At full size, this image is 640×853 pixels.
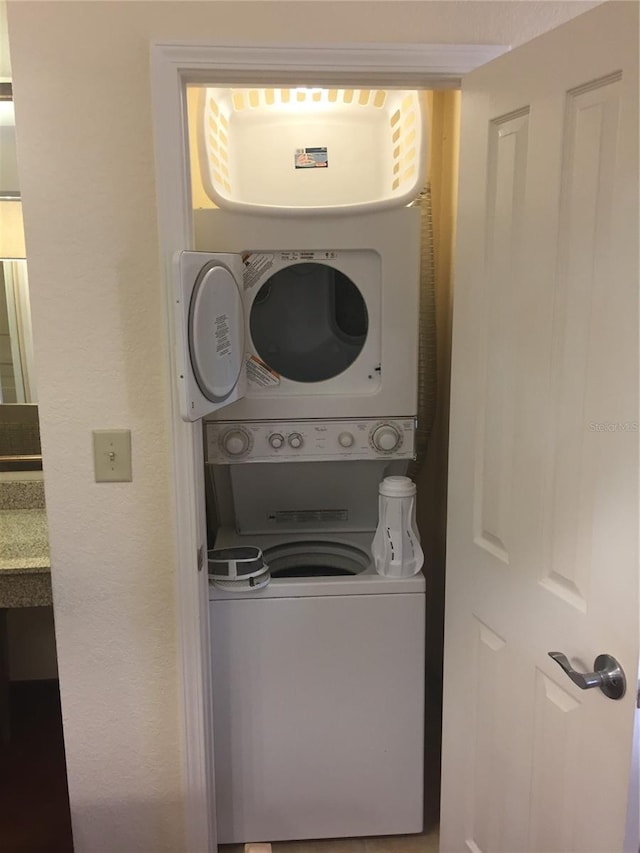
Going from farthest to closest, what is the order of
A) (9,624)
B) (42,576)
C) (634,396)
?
1. (9,624)
2. (42,576)
3. (634,396)

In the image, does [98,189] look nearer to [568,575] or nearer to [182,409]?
[182,409]

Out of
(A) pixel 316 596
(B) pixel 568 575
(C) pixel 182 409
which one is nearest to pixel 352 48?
(C) pixel 182 409

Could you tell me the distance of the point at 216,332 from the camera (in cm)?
132

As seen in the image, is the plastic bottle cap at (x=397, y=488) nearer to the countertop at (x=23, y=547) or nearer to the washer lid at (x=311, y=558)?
the washer lid at (x=311, y=558)

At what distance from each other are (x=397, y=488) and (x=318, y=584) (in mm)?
→ 318

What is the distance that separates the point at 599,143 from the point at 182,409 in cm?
84

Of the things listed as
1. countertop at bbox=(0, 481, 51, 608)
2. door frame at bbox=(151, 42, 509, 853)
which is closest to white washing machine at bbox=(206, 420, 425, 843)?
door frame at bbox=(151, 42, 509, 853)

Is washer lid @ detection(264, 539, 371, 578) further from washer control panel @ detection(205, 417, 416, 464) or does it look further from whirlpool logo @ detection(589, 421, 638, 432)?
whirlpool logo @ detection(589, 421, 638, 432)

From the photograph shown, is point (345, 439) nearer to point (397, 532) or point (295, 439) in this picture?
point (295, 439)

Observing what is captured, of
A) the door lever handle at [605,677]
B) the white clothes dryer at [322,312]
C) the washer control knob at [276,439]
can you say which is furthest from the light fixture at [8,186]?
the door lever handle at [605,677]

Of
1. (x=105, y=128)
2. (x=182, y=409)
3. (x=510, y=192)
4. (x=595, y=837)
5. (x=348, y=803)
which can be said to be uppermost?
(x=105, y=128)

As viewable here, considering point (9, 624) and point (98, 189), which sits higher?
point (98, 189)

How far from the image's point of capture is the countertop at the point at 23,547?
1.53 metres

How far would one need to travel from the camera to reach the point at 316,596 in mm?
1603
